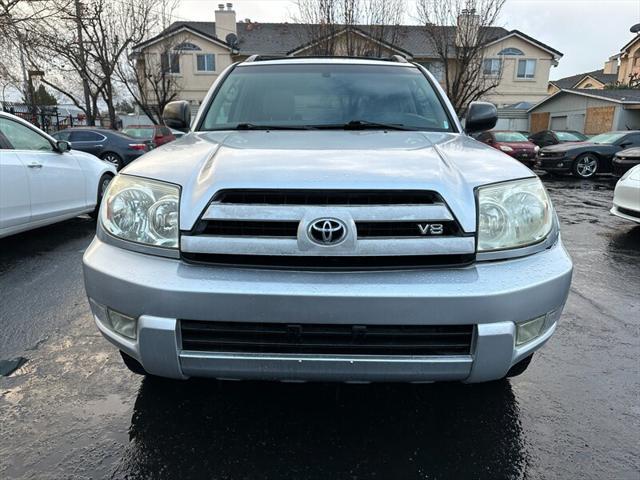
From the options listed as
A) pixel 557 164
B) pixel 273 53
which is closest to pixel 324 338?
pixel 557 164

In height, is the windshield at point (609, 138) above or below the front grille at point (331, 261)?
above

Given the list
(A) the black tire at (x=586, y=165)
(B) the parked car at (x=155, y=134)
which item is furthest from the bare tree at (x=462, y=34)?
(B) the parked car at (x=155, y=134)

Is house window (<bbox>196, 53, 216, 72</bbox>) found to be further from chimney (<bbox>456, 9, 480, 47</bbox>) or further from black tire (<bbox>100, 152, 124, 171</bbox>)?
black tire (<bbox>100, 152, 124, 171</bbox>)

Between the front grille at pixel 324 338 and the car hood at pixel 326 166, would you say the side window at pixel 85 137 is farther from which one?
the front grille at pixel 324 338

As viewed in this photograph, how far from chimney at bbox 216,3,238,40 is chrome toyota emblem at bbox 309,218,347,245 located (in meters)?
34.0

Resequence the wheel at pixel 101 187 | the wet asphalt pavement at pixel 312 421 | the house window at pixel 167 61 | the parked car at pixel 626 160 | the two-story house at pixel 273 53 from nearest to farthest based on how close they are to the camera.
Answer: the wet asphalt pavement at pixel 312 421 → the wheel at pixel 101 187 → the parked car at pixel 626 160 → the house window at pixel 167 61 → the two-story house at pixel 273 53

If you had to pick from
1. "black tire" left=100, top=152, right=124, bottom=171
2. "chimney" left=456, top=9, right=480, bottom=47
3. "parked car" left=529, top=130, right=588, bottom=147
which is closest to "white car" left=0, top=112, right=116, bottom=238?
"black tire" left=100, top=152, right=124, bottom=171

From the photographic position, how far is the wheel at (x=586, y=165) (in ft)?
43.7

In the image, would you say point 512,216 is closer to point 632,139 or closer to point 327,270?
point 327,270

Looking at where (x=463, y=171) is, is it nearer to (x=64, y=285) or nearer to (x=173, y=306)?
(x=173, y=306)

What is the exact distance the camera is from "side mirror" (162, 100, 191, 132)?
3.34 metres

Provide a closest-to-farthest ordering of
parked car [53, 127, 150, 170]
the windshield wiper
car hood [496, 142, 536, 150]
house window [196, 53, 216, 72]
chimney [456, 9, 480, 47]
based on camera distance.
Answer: the windshield wiper
parked car [53, 127, 150, 170]
car hood [496, 142, 536, 150]
chimney [456, 9, 480, 47]
house window [196, 53, 216, 72]

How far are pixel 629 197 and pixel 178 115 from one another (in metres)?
5.31

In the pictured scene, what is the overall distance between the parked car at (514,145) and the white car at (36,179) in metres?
13.3
